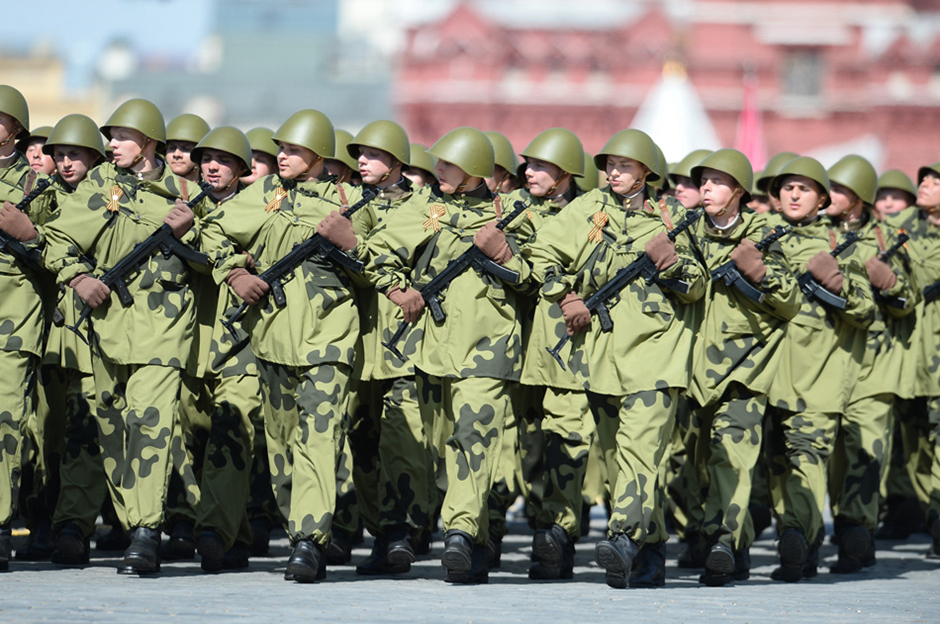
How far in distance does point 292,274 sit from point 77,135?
130 cm

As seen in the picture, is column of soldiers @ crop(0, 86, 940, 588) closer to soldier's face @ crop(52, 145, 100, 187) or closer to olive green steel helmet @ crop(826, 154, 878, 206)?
soldier's face @ crop(52, 145, 100, 187)

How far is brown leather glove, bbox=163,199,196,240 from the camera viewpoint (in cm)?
802

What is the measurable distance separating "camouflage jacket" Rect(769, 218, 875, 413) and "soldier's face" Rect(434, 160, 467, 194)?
1.74 meters

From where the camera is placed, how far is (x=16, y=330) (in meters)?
7.91

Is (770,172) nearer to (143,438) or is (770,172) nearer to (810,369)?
(810,369)

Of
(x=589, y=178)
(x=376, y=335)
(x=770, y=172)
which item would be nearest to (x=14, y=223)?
(x=376, y=335)

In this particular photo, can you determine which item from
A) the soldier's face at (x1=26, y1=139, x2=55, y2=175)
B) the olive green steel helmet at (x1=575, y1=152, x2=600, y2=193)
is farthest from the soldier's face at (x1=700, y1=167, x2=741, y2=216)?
the soldier's face at (x1=26, y1=139, x2=55, y2=175)

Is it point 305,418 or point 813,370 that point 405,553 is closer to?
point 305,418

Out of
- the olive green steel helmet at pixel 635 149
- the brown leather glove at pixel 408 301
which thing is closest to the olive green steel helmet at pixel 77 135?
the brown leather glove at pixel 408 301

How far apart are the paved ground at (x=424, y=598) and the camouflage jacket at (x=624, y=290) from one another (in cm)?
101

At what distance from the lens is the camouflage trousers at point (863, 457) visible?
931 cm

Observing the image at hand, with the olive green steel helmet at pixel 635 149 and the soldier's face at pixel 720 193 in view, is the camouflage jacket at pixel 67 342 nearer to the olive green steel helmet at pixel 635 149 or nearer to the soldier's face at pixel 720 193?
the olive green steel helmet at pixel 635 149

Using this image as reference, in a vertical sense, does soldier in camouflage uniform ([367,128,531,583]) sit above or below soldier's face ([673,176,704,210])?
below

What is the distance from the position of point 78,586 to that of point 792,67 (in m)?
46.7
